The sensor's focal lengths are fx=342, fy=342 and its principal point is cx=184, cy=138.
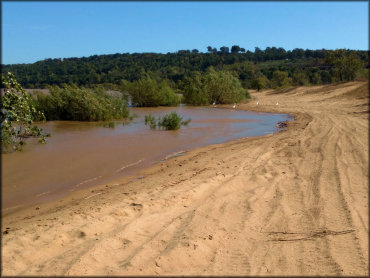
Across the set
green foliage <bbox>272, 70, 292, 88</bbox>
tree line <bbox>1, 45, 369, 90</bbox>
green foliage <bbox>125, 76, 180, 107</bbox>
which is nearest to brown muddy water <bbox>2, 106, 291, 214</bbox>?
tree line <bbox>1, 45, 369, 90</bbox>

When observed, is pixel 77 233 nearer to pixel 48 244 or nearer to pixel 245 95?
pixel 48 244

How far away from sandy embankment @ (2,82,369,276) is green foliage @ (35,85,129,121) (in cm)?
1230

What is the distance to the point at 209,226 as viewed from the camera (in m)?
4.00

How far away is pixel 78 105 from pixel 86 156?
1024 centimetres

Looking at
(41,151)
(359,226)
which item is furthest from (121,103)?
(359,226)

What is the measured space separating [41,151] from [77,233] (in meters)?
6.63

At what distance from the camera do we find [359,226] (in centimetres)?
394

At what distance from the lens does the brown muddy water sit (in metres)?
6.48

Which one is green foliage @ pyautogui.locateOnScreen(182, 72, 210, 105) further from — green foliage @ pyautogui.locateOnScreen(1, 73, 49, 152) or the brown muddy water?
green foliage @ pyautogui.locateOnScreen(1, 73, 49, 152)

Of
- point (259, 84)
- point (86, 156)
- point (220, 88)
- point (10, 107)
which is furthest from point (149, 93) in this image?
point (259, 84)

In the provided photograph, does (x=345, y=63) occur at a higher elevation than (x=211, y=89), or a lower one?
higher

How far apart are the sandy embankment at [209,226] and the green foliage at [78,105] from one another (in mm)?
12297

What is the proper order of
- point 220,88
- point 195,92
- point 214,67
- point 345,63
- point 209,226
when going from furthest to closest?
point 214,67 < point 345,63 < point 220,88 < point 195,92 < point 209,226

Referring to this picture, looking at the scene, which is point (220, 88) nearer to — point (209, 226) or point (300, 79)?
point (300, 79)
